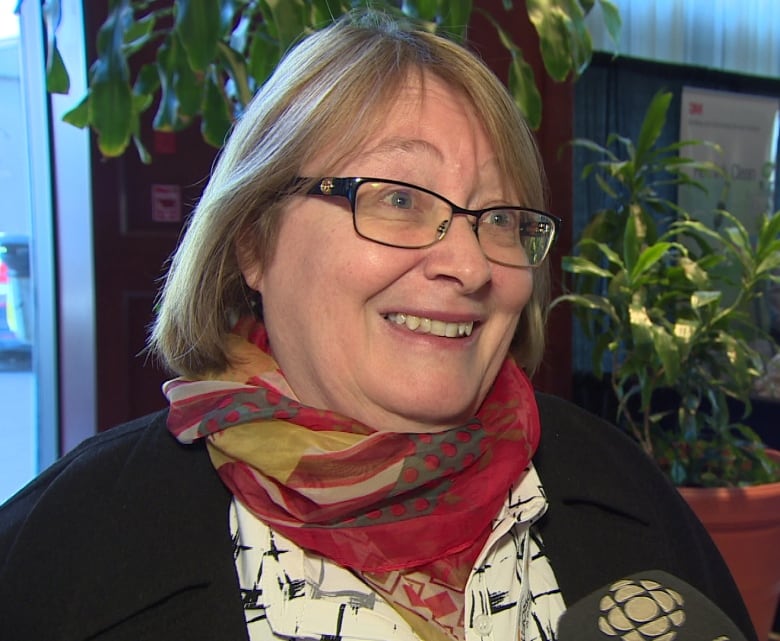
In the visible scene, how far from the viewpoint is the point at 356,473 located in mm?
814

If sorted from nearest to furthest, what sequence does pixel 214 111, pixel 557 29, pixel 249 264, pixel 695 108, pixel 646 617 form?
pixel 646 617, pixel 249 264, pixel 557 29, pixel 214 111, pixel 695 108

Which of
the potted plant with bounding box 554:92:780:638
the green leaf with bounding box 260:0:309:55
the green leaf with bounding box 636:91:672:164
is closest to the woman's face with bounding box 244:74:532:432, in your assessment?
the green leaf with bounding box 260:0:309:55

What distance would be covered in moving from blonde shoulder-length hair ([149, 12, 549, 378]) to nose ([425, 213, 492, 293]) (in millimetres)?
137

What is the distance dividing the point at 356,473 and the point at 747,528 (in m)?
1.21

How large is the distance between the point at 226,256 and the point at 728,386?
153 centimetres

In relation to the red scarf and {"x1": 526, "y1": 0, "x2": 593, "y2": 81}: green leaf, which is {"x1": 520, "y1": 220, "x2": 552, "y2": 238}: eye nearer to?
the red scarf

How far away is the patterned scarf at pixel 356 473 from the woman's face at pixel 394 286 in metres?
0.04

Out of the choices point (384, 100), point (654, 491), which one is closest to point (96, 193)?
Result: point (384, 100)

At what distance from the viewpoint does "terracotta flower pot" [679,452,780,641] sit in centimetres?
160

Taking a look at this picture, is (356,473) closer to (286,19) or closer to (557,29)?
(286,19)

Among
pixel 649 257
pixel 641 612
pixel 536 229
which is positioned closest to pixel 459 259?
pixel 536 229

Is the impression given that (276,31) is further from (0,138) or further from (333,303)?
(0,138)

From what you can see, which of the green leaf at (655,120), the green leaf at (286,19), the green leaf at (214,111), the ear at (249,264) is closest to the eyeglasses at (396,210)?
the ear at (249,264)

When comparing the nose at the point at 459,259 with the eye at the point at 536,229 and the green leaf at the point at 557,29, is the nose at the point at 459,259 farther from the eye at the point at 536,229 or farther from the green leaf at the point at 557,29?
the green leaf at the point at 557,29
